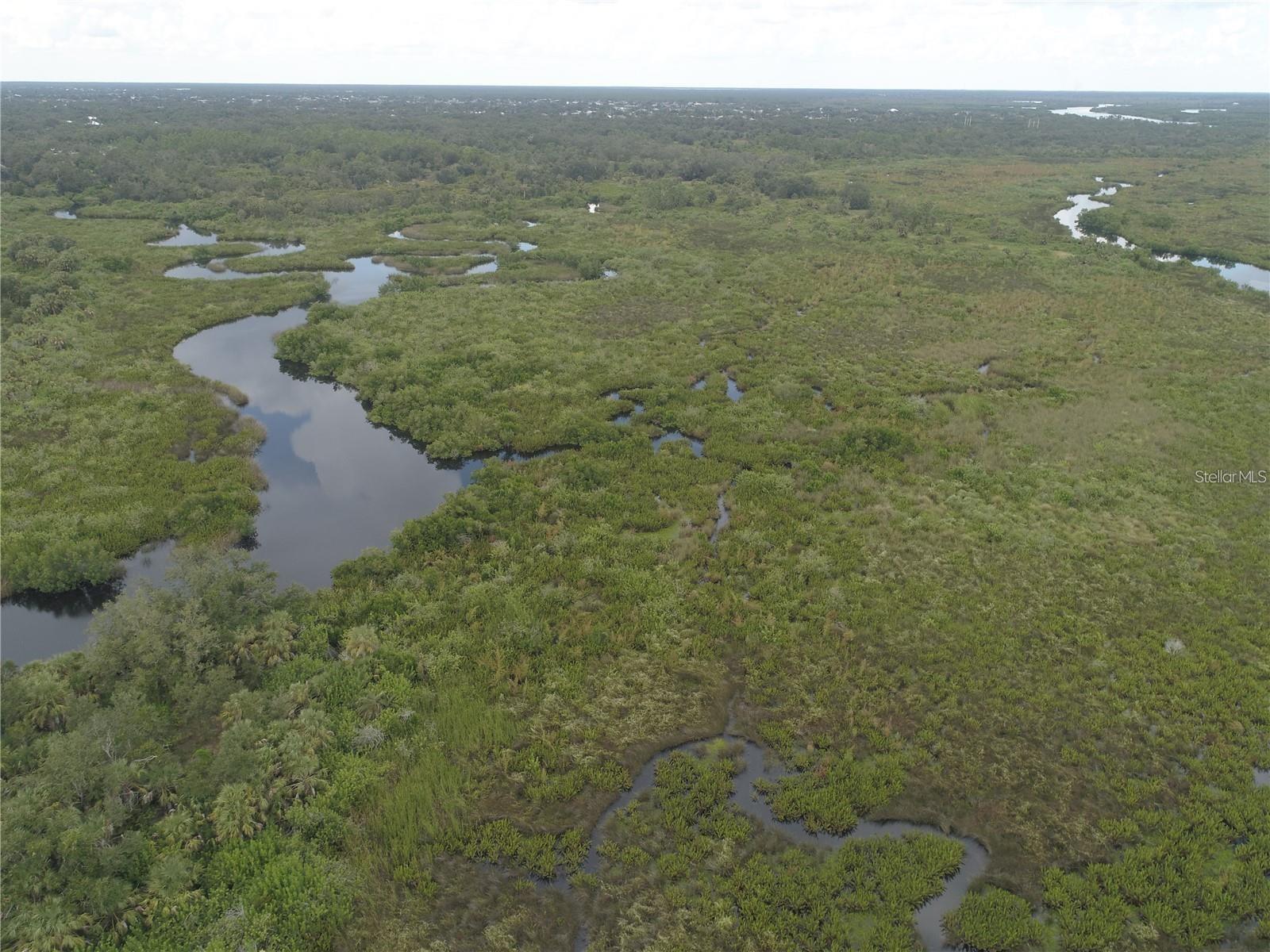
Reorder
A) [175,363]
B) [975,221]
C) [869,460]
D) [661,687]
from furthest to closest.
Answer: [975,221], [175,363], [869,460], [661,687]

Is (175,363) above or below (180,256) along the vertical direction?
below

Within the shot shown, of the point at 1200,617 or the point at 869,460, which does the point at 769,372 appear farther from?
the point at 1200,617

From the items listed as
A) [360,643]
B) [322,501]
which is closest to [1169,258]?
[322,501]

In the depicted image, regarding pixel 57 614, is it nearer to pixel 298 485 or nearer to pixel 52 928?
→ pixel 298 485

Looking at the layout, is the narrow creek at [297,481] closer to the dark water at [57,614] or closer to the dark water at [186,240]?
the dark water at [57,614]

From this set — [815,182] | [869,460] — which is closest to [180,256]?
[869,460]

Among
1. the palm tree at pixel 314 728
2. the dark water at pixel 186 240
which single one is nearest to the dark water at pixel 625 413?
the palm tree at pixel 314 728
